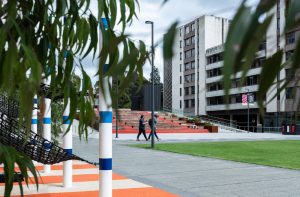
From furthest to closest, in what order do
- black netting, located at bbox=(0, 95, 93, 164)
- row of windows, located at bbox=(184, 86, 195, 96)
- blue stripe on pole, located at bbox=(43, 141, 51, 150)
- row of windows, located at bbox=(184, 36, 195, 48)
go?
row of windows, located at bbox=(184, 86, 195, 96), row of windows, located at bbox=(184, 36, 195, 48), blue stripe on pole, located at bbox=(43, 141, 51, 150), black netting, located at bbox=(0, 95, 93, 164)

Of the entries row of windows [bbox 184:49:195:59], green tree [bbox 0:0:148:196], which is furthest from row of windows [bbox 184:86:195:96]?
green tree [bbox 0:0:148:196]

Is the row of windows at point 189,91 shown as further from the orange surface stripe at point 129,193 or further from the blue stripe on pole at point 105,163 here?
the blue stripe on pole at point 105,163

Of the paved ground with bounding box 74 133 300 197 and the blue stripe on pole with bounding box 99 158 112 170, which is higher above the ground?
the blue stripe on pole with bounding box 99 158 112 170

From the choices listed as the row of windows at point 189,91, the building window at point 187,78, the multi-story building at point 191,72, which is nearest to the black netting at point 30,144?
the multi-story building at point 191,72

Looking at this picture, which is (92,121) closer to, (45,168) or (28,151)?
(28,151)

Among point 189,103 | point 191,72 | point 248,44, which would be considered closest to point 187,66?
point 191,72

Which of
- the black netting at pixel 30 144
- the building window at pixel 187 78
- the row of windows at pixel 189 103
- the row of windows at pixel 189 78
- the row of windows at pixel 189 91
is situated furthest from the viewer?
the building window at pixel 187 78

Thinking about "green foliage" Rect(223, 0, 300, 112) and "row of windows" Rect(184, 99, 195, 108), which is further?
"row of windows" Rect(184, 99, 195, 108)

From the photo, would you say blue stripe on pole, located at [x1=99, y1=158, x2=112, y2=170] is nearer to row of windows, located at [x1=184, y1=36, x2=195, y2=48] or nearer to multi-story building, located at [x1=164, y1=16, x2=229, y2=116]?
multi-story building, located at [x1=164, y1=16, x2=229, y2=116]

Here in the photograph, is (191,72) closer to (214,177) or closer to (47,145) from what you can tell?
(214,177)

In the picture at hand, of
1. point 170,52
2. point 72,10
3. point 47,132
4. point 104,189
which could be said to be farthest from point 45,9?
point 47,132

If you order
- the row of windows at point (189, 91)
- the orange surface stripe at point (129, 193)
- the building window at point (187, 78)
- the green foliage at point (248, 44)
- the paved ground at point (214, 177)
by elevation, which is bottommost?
the paved ground at point (214, 177)

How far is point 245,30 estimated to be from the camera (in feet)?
2.59

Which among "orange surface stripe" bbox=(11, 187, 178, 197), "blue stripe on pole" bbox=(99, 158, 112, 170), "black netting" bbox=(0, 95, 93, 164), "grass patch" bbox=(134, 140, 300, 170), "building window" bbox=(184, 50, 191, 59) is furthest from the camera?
"building window" bbox=(184, 50, 191, 59)
